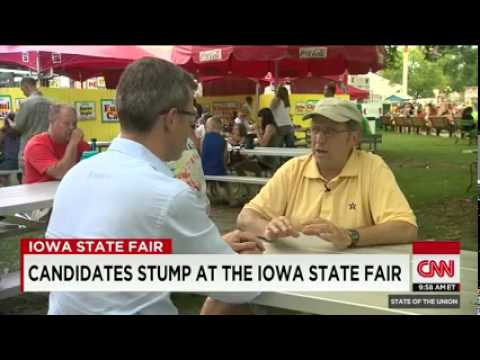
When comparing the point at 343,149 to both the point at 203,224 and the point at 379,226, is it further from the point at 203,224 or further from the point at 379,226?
the point at 203,224

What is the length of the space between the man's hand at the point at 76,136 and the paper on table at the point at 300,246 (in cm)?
204

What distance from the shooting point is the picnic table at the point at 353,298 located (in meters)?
1.54

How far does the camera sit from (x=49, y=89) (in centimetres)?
395

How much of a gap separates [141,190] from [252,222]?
0.88 meters

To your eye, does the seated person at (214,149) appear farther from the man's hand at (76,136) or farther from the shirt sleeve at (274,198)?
the shirt sleeve at (274,198)

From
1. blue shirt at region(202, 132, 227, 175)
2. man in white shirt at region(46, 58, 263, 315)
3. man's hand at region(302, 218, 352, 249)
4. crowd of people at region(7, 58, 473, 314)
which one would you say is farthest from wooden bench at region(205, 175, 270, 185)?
man in white shirt at region(46, 58, 263, 315)

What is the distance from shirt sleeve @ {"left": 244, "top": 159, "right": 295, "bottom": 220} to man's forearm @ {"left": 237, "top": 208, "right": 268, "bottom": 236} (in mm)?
Result: 24

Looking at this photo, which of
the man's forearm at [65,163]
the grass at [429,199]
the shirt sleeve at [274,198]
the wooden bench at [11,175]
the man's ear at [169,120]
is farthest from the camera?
the wooden bench at [11,175]

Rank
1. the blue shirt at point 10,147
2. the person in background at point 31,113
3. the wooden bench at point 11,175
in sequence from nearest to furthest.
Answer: the person in background at point 31,113
the blue shirt at point 10,147
the wooden bench at point 11,175

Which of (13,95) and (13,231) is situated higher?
(13,95)

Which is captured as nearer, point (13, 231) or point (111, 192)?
point (111, 192)

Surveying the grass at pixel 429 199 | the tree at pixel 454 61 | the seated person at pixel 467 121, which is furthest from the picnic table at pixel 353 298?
the tree at pixel 454 61

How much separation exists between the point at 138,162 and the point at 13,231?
200cm
